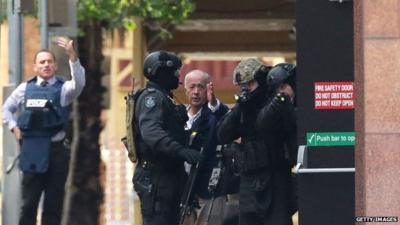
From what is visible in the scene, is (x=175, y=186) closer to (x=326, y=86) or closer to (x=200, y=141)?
(x=200, y=141)

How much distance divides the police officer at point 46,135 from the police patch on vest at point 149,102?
175 centimetres

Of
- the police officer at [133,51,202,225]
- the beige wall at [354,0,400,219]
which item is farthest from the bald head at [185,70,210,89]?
the beige wall at [354,0,400,219]

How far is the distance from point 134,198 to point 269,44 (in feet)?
13.4

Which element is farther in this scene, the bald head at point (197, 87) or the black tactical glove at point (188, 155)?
the bald head at point (197, 87)

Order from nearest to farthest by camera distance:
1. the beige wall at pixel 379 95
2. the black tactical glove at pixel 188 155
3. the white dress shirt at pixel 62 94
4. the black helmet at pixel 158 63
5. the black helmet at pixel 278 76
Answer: the beige wall at pixel 379 95, the black helmet at pixel 278 76, the black tactical glove at pixel 188 155, the black helmet at pixel 158 63, the white dress shirt at pixel 62 94

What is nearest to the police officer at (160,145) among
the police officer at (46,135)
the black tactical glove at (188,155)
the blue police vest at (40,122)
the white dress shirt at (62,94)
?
the black tactical glove at (188,155)

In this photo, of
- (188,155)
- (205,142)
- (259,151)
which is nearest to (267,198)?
(259,151)

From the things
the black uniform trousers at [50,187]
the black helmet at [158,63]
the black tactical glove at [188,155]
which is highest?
the black helmet at [158,63]

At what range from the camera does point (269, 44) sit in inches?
1027

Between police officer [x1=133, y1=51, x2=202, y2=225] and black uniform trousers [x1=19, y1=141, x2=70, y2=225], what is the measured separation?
1.75m

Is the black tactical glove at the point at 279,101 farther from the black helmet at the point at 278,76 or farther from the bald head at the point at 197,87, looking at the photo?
the bald head at the point at 197,87

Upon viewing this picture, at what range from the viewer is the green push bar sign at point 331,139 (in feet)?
35.2

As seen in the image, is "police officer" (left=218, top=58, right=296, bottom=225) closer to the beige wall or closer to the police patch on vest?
the police patch on vest

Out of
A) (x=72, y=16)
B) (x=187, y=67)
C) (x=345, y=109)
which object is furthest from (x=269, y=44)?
(x=345, y=109)
